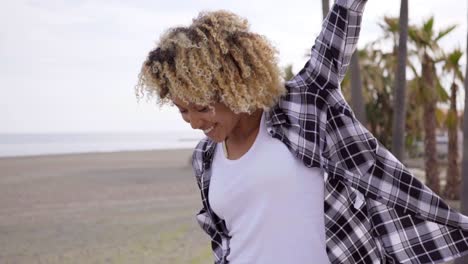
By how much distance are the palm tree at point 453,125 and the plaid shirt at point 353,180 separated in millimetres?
10909

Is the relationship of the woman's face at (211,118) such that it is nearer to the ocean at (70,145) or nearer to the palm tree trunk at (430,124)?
the palm tree trunk at (430,124)

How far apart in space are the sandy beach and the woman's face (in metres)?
5.99

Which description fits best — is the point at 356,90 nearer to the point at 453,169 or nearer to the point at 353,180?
the point at 453,169

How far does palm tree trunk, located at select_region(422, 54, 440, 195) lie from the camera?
41.2 ft

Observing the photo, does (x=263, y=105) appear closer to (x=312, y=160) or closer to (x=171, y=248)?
(x=312, y=160)

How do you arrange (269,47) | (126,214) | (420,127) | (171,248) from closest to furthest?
(269,47)
(171,248)
(126,214)
(420,127)

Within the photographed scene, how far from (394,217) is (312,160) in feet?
1.01

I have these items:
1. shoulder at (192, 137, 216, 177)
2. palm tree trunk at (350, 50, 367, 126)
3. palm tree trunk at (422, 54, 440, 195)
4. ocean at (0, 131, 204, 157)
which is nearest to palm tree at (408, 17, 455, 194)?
palm tree trunk at (422, 54, 440, 195)

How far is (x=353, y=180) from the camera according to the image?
6.29 feet

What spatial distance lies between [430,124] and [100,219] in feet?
23.3

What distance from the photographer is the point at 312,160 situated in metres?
1.92

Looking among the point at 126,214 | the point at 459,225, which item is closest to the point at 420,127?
the point at 126,214

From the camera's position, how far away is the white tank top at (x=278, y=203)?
1913 mm

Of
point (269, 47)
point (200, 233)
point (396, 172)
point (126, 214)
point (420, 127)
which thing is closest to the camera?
point (396, 172)
